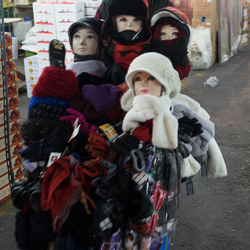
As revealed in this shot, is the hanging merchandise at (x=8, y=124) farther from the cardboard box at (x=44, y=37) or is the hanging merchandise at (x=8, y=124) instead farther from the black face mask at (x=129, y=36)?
the cardboard box at (x=44, y=37)

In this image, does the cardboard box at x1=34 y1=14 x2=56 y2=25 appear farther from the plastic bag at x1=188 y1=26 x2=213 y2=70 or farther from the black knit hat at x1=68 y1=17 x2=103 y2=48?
the black knit hat at x1=68 y1=17 x2=103 y2=48

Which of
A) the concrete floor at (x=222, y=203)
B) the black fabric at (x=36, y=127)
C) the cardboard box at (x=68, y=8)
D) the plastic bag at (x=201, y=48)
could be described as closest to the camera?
the black fabric at (x=36, y=127)

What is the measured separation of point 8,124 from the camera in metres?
3.20

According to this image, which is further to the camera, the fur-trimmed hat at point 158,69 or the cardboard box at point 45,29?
the cardboard box at point 45,29

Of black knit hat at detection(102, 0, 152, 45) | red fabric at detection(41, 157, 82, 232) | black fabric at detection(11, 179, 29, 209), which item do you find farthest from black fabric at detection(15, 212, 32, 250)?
black knit hat at detection(102, 0, 152, 45)

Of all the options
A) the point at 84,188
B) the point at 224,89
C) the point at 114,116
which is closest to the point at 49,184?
the point at 84,188

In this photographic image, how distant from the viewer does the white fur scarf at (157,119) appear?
1.69 m

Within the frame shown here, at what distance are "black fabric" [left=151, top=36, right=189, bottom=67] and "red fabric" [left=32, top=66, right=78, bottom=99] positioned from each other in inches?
21.4

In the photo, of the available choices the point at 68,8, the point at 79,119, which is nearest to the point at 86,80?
the point at 79,119

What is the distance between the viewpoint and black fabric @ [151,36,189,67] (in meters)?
2.16

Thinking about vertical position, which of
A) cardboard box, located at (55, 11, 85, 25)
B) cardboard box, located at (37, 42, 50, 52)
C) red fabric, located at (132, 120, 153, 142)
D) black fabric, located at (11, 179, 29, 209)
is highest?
cardboard box, located at (55, 11, 85, 25)

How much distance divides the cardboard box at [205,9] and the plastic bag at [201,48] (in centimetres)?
35

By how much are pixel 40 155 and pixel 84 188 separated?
25cm

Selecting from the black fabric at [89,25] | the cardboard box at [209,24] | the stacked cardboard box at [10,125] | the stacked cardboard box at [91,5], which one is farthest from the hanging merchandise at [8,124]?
the cardboard box at [209,24]
